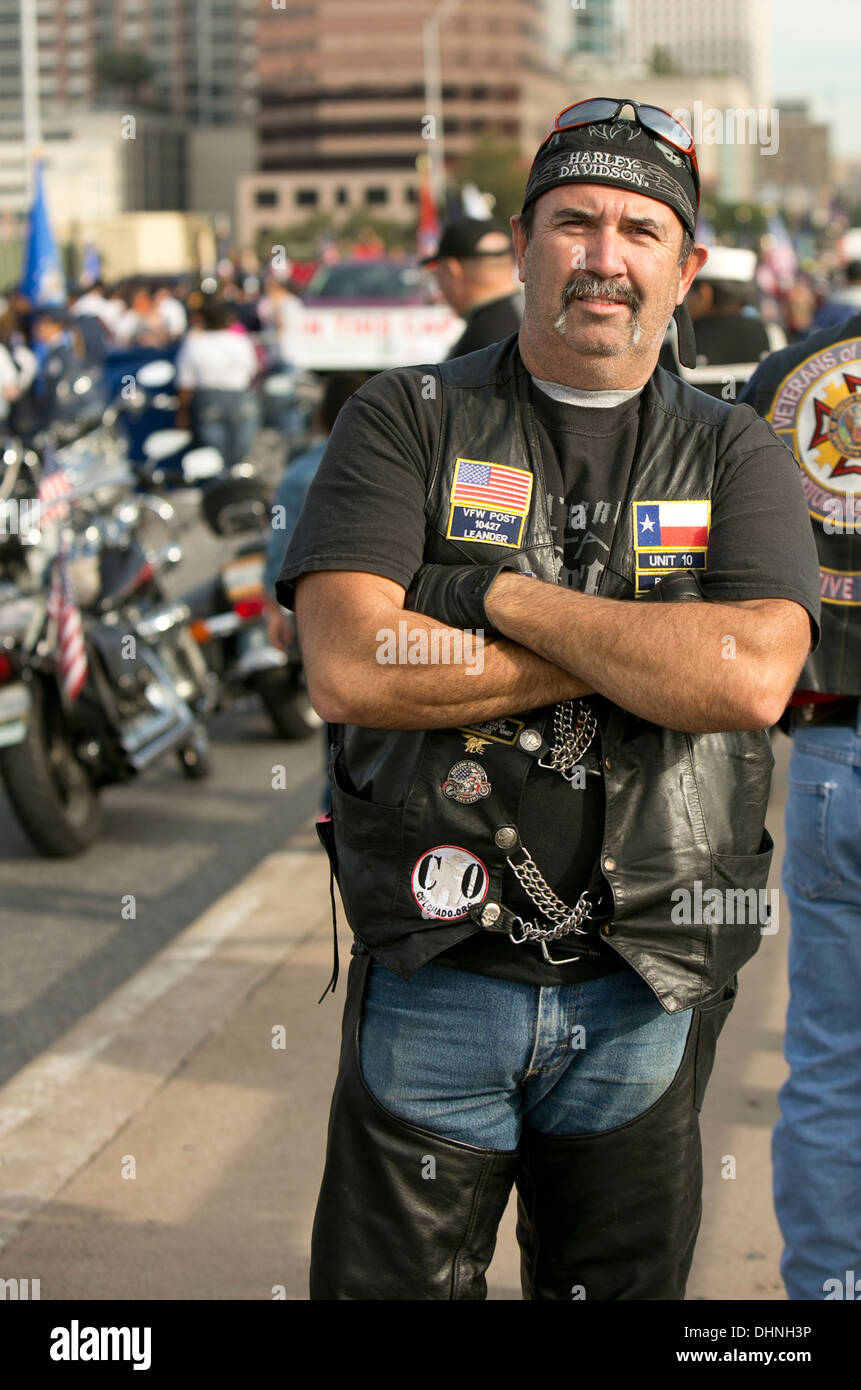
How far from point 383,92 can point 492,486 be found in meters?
141

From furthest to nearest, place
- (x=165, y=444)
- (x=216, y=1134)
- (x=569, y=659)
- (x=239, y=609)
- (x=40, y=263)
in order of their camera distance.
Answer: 1. (x=40, y=263)
2. (x=239, y=609)
3. (x=165, y=444)
4. (x=216, y=1134)
5. (x=569, y=659)

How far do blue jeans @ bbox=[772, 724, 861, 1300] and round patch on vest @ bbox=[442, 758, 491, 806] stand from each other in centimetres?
94

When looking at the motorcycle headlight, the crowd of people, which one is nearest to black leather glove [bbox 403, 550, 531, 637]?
the crowd of people

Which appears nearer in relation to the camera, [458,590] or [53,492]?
[458,590]

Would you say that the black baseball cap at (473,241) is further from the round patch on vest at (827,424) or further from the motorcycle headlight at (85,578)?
the round patch on vest at (827,424)

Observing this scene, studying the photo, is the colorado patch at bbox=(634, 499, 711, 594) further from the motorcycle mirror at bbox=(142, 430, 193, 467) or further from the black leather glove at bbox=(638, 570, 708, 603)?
the motorcycle mirror at bbox=(142, 430, 193, 467)

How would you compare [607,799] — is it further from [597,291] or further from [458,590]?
[597,291]

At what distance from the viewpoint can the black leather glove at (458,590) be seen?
2236 millimetres

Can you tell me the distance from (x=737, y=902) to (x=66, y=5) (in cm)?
20063

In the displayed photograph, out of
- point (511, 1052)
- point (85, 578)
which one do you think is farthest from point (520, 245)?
point (85, 578)

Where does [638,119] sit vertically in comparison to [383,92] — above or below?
below

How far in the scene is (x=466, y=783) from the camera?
2.25 meters

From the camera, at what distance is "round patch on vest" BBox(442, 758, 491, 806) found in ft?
7.36
